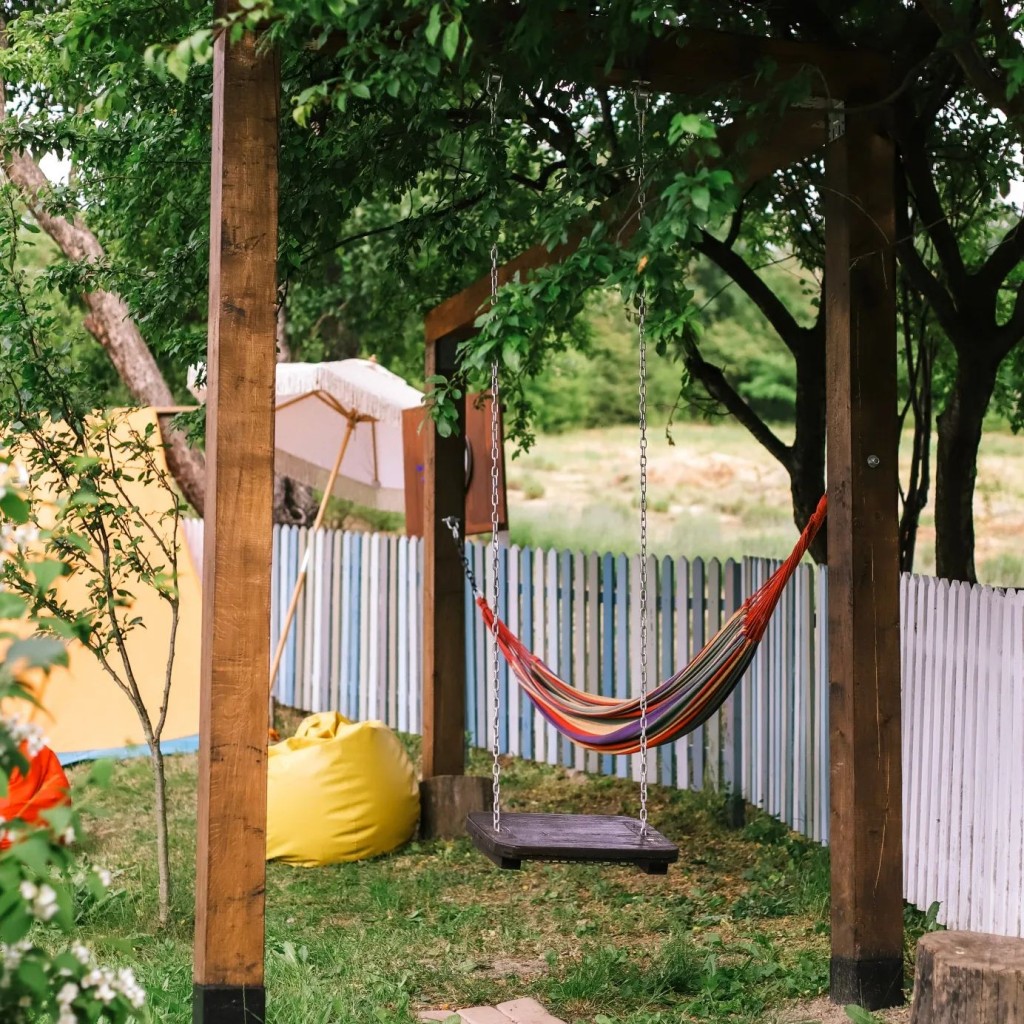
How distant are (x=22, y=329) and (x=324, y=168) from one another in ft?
3.90

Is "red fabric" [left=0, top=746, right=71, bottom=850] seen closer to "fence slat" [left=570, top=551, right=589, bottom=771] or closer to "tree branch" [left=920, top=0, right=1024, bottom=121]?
"fence slat" [left=570, top=551, right=589, bottom=771]

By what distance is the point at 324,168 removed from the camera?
461 centimetres

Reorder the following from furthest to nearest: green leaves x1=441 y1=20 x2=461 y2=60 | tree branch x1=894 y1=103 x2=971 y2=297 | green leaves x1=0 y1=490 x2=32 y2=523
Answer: tree branch x1=894 y1=103 x2=971 y2=297
green leaves x1=441 y1=20 x2=461 y2=60
green leaves x1=0 y1=490 x2=32 y2=523

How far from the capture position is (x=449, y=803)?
19.1 ft

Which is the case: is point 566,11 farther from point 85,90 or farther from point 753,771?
point 753,771

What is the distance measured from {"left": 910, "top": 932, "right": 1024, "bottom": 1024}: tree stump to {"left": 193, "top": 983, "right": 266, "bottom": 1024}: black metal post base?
5.00ft

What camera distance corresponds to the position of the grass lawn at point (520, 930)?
381cm

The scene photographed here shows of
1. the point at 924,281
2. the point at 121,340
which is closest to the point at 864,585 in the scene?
the point at 924,281

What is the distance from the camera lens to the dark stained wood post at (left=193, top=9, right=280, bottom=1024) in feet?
10.4

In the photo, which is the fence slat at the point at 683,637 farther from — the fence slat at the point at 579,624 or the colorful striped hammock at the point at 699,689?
the colorful striped hammock at the point at 699,689

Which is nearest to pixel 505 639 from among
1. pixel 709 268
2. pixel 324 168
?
pixel 324 168

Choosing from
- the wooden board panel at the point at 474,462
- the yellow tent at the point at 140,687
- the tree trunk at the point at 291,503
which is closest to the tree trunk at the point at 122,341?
the yellow tent at the point at 140,687

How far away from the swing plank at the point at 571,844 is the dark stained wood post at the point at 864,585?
50 cm

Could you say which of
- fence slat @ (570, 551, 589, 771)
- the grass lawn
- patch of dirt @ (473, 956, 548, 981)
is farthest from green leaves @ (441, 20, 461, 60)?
fence slat @ (570, 551, 589, 771)
